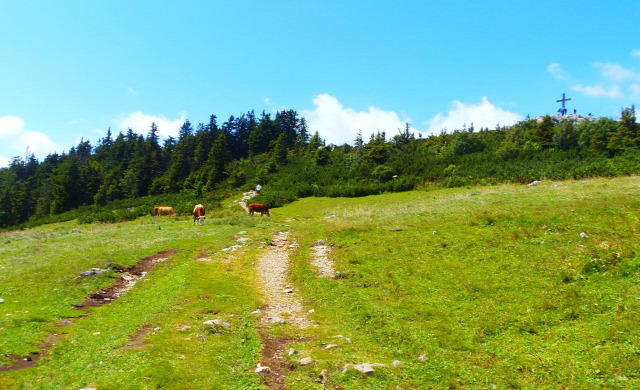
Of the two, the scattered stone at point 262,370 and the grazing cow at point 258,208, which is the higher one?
the grazing cow at point 258,208

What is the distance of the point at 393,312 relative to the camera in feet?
35.5

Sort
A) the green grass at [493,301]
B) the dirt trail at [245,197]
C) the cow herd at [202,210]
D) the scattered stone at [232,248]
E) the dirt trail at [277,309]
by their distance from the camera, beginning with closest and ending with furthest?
the green grass at [493,301] → the dirt trail at [277,309] → the scattered stone at [232,248] → the cow herd at [202,210] → the dirt trail at [245,197]

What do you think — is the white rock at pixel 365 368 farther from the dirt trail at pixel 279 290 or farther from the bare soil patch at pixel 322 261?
the bare soil patch at pixel 322 261

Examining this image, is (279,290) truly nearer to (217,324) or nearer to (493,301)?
(217,324)

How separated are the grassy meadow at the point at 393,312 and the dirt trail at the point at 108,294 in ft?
0.83

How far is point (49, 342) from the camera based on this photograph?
964cm

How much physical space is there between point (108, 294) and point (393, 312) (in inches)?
460

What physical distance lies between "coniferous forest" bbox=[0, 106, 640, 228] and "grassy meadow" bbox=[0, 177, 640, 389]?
104 feet

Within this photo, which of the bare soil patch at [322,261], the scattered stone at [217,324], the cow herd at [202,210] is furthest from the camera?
A: the cow herd at [202,210]

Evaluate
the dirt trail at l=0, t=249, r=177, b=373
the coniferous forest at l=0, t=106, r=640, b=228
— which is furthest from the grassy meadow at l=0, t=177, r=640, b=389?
the coniferous forest at l=0, t=106, r=640, b=228

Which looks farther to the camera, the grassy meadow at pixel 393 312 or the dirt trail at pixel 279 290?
the dirt trail at pixel 279 290

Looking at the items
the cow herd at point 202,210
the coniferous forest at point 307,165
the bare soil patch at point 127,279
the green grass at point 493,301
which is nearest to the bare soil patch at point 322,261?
the green grass at point 493,301

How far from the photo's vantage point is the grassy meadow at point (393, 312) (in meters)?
7.38

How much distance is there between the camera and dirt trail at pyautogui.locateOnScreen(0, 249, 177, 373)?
8.46 metres
